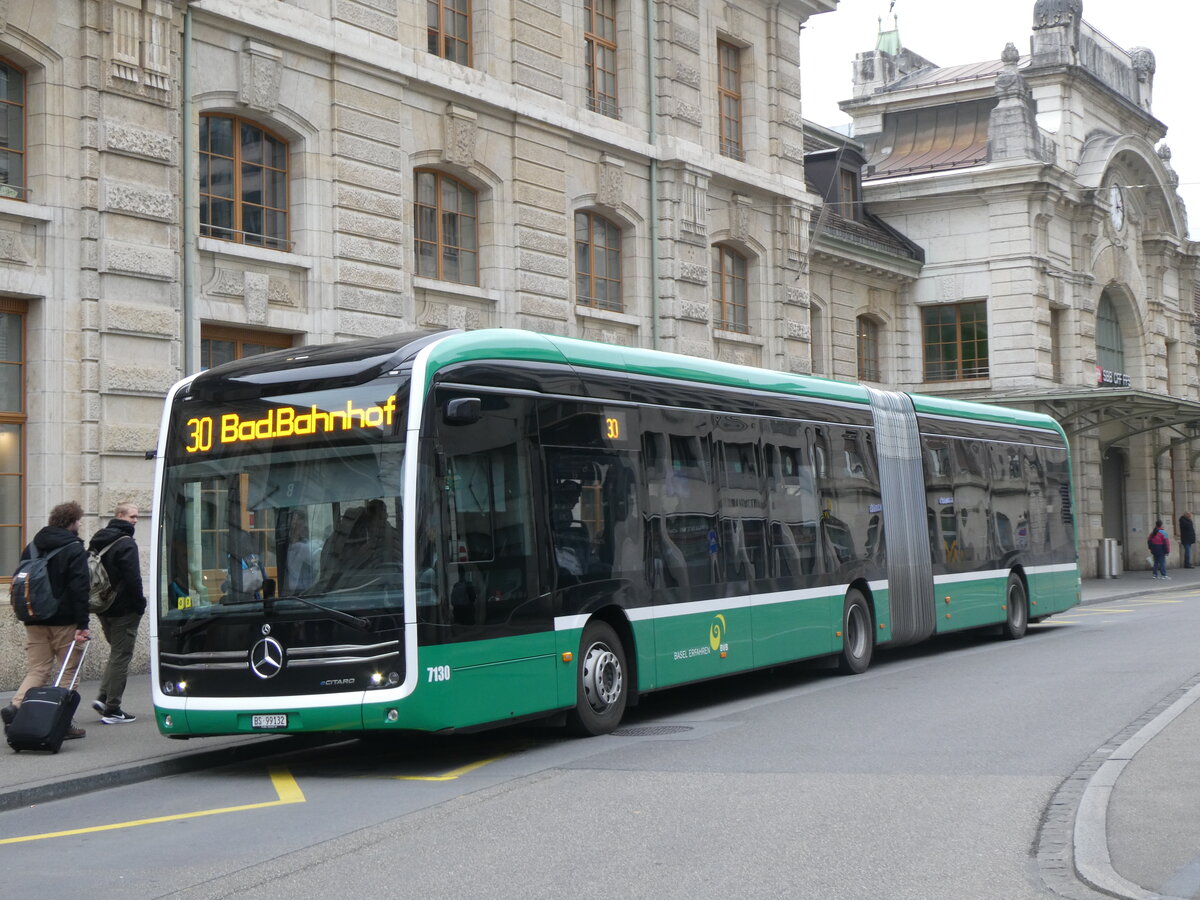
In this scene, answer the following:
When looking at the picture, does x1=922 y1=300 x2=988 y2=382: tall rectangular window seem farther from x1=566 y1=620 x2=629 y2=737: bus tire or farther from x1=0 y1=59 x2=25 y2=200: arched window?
x1=566 y1=620 x2=629 y2=737: bus tire

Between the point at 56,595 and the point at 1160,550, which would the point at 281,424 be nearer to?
the point at 56,595

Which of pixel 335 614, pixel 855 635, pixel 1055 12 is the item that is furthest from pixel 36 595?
pixel 1055 12

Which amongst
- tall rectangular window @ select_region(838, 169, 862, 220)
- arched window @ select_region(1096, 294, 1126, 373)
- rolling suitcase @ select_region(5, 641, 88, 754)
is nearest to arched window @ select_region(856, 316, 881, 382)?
tall rectangular window @ select_region(838, 169, 862, 220)

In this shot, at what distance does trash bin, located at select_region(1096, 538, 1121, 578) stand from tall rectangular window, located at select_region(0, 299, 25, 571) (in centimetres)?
3182

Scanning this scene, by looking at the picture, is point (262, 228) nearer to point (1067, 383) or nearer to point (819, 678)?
point (819, 678)

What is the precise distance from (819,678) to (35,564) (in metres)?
8.09

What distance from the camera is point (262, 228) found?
60.1 ft

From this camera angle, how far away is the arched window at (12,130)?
1550 centimetres

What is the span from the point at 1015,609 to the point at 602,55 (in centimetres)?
1072

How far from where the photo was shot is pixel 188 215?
16906mm

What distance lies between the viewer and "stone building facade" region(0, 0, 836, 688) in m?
15.6

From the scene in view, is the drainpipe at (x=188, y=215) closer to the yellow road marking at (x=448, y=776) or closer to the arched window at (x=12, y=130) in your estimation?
the arched window at (x=12, y=130)

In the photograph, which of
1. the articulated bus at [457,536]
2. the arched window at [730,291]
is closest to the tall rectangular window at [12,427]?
the articulated bus at [457,536]

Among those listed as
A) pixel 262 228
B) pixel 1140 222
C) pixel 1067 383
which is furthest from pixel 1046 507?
pixel 1140 222
